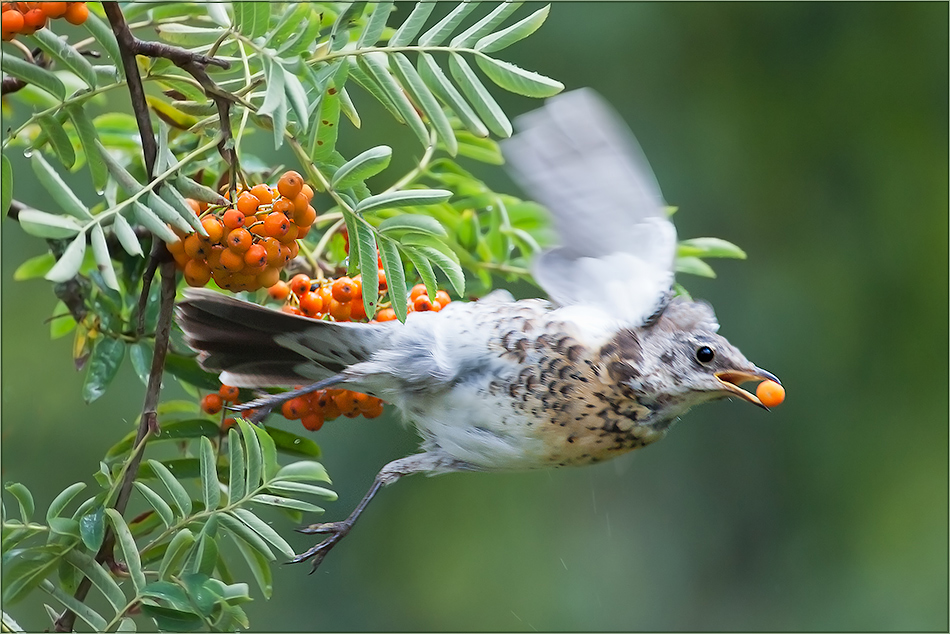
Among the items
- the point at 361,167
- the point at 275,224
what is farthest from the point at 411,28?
the point at 275,224

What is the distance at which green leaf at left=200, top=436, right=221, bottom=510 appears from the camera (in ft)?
4.20

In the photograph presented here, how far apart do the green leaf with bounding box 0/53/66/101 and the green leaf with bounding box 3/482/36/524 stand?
18.1 inches

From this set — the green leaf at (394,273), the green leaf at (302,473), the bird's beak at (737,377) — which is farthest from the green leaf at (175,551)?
the bird's beak at (737,377)

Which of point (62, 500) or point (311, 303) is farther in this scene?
point (311, 303)

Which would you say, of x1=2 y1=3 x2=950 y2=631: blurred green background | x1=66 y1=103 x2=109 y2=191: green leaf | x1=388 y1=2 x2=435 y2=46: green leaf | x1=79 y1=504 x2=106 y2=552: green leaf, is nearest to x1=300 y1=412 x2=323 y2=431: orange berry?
x1=79 y1=504 x2=106 y2=552: green leaf

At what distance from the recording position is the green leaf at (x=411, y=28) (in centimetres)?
124

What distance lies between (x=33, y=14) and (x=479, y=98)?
51 cm

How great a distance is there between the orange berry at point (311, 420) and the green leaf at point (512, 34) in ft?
2.02

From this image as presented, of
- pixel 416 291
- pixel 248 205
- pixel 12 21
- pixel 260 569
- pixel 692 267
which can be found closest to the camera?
pixel 12 21

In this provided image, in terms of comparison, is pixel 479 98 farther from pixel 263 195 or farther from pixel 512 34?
pixel 263 195

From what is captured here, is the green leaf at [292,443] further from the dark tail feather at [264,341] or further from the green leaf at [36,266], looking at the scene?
the green leaf at [36,266]

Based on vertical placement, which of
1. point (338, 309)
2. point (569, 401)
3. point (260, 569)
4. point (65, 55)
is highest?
point (65, 55)

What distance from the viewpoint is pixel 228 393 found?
1.54 metres

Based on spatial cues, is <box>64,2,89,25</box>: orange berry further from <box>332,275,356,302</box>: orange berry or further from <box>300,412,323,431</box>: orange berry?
<box>300,412,323,431</box>: orange berry
